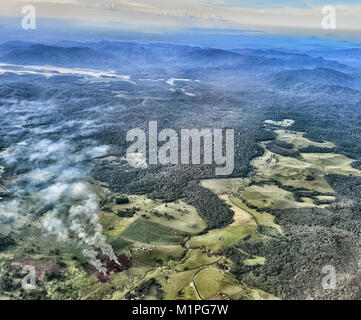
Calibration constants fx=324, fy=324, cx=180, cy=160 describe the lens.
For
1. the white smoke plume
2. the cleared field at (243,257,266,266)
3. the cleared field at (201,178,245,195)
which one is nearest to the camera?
the cleared field at (243,257,266,266)

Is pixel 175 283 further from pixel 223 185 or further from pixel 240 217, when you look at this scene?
pixel 223 185

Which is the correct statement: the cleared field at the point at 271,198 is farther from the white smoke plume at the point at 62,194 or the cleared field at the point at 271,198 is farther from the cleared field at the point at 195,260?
the white smoke plume at the point at 62,194

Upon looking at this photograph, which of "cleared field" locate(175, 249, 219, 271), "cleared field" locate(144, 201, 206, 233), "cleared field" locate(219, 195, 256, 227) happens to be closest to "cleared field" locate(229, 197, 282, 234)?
"cleared field" locate(219, 195, 256, 227)

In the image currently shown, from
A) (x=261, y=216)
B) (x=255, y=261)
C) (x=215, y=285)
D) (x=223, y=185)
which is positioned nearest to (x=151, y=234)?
(x=215, y=285)

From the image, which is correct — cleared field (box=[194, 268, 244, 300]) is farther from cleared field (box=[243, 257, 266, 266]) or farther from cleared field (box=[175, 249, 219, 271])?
cleared field (box=[243, 257, 266, 266])

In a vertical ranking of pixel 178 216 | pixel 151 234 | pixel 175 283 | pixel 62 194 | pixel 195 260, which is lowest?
pixel 175 283

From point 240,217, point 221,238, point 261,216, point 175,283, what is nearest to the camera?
point 175,283

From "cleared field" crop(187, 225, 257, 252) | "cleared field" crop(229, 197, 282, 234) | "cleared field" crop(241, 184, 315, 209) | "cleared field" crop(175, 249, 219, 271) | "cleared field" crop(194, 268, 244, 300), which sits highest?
"cleared field" crop(241, 184, 315, 209)

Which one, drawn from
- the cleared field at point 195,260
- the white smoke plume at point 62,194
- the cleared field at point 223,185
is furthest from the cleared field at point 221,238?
the cleared field at point 223,185
